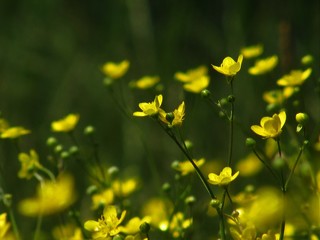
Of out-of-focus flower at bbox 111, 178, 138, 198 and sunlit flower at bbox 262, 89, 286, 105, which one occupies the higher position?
sunlit flower at bbox 262, 89, 286, 105

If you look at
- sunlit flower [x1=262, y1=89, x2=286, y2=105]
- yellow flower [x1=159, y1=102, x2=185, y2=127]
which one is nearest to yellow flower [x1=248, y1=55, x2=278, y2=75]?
sunlit flower [x1=262, y1=89, x2=286, y2=105]

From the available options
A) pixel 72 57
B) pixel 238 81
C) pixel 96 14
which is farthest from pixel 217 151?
pixel 96 14

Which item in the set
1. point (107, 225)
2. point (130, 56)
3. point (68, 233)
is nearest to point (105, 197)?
point (68, 233)

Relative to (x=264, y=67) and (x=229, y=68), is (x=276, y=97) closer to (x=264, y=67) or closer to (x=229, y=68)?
(x=264, y=67)

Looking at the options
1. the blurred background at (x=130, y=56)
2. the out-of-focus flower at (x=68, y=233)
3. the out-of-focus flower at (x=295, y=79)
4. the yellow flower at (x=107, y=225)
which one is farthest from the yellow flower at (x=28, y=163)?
the blurred background at (x=130, y=56)

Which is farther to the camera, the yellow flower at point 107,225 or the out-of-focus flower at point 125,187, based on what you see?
the out-of-focus flower at point 125,187

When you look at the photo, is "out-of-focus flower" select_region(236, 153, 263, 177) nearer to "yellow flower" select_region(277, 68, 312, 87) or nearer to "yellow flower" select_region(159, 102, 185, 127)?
"yellow flower" select_region(277, 68, 312, 87)

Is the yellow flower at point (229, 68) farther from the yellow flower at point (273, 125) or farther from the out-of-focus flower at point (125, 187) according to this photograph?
the out-of-focus flower at point (125, 187)

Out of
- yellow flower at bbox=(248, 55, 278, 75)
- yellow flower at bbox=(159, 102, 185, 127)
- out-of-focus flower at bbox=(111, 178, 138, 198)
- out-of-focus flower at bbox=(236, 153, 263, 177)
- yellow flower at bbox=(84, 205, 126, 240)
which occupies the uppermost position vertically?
yellow flower at bbox=(159, 102, 185, 127)

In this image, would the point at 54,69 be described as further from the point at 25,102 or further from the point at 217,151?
the point at 217,151

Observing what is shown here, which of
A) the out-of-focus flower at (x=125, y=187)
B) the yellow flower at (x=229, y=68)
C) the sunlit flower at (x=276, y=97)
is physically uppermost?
the yellow flower at (x=229, y=68)
